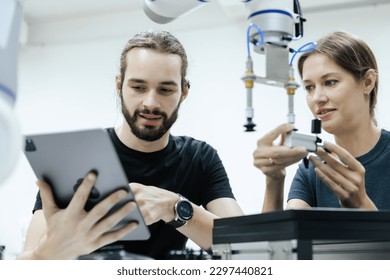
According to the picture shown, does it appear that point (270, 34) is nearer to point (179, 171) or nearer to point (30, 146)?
point (30, 146)

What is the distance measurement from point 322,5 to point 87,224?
2.86 metres

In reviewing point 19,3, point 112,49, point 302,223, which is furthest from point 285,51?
point 112,49

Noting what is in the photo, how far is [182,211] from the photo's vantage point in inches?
50.6

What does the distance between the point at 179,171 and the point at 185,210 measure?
429 millimetres

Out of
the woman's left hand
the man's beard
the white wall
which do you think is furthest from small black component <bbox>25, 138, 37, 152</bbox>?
the white wall

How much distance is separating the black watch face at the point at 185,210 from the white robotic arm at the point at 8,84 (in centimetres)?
85

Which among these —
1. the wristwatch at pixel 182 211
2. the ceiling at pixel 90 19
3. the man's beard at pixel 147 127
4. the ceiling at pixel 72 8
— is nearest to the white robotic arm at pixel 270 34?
the wristwatch at pixel 182 211

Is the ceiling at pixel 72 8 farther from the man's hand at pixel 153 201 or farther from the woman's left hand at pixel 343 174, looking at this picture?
the woman's left hand at pixel 343 174

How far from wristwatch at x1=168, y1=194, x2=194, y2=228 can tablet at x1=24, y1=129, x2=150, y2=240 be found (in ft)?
0.94

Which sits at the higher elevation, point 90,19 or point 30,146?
point 90,19

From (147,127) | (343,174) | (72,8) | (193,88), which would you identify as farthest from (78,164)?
(72,8)

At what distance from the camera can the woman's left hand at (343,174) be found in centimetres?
111
